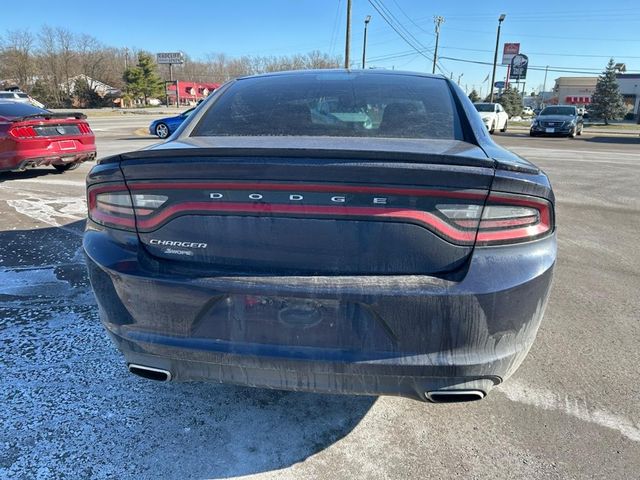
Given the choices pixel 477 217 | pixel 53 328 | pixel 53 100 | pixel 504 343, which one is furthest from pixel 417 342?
pixel 53 100

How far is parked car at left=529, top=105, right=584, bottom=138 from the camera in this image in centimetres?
2262

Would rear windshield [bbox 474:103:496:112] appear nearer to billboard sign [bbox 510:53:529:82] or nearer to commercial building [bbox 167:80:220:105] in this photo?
billboard sign [bbox 510:53:529:82]

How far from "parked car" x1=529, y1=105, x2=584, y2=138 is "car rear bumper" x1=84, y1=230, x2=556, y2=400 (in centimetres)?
2430

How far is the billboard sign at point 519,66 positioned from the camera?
48.8m

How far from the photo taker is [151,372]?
1902mm

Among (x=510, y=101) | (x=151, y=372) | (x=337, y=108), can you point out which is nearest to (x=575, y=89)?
(x=510, y=101)

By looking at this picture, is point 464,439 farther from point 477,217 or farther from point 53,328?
point 53,328

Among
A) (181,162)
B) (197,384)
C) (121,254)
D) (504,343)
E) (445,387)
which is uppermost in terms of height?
(181,162)

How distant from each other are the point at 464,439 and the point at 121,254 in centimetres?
175

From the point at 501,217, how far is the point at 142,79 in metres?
80.1

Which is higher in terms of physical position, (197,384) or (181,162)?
(181,162)

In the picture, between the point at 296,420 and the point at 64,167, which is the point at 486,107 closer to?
the point at 64,167

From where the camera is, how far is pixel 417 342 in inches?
64.7

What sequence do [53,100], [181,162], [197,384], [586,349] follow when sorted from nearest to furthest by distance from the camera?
[181,162] → [197,384] → [586,349] → [53,100]
